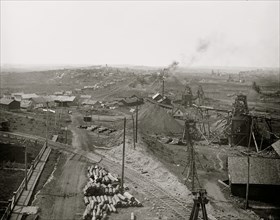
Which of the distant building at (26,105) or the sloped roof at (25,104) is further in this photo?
the sloped roof at (25,104)

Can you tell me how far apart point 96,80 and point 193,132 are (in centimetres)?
8432

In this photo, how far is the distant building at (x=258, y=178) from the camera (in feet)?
85.3

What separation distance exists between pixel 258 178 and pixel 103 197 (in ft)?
43.3

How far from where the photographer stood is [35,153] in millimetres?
37312

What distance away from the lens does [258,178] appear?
26.3 metres

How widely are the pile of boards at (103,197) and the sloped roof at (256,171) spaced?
913 centimetres

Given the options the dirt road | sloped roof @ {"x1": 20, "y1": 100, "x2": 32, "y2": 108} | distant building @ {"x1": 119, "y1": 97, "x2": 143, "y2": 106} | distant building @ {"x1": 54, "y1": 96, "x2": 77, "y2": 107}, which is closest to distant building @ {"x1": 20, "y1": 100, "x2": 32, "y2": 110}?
sloped roof @ {"x1": 20, "y1": 100, "x2": 32, "y2": 108}

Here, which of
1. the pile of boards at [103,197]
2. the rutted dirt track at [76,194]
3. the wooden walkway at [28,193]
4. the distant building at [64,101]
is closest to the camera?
the wooden walkway at [28,193]

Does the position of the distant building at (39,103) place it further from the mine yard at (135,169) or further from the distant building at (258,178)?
the distant building at (258,178)

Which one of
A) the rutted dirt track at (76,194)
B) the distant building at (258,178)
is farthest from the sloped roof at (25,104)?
the distant building at (258,178)

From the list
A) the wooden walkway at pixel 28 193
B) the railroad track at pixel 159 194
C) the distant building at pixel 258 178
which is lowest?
the railroad track at pixel 159 194

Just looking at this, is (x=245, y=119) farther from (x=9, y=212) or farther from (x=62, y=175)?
(x=9, y=212)

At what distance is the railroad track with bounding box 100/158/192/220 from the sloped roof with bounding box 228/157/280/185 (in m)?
5.58

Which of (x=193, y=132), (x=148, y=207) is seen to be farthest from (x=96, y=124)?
(x=148, y=207)
